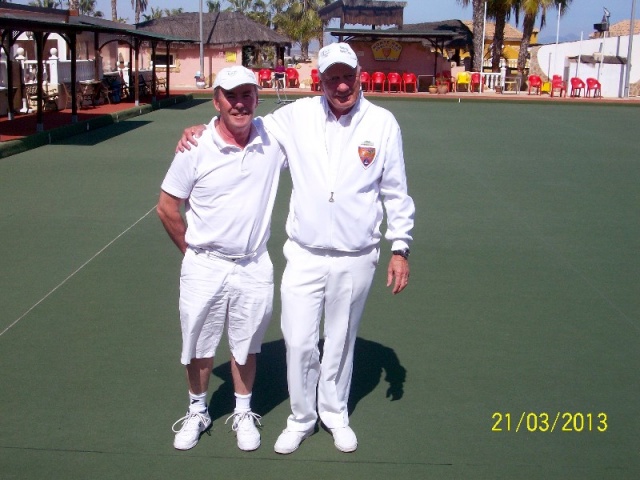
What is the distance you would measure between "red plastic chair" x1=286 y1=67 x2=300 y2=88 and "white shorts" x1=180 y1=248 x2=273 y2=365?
32307mm

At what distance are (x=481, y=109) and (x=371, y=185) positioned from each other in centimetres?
2382

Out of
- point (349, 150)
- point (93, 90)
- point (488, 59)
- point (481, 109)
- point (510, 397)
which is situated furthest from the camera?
point (488, 59)

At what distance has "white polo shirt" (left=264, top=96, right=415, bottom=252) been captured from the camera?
351 cm

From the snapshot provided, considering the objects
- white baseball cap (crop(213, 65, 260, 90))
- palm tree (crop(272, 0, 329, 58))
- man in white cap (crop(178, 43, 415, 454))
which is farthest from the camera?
palm tree (crop(272, 0, 329, 58))

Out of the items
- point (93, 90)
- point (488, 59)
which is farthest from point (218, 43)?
point (488, 59)

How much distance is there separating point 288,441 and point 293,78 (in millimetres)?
32836

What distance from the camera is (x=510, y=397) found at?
439 centimetres

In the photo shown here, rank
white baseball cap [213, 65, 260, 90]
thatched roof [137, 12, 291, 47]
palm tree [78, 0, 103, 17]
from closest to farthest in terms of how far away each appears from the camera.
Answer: white baseball cap [213, 65, 260, 90]
thatched roof [137, 12, 291, 47]
palm tree [78, 0, 103, 17]

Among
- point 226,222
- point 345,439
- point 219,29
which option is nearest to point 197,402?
point 345,439

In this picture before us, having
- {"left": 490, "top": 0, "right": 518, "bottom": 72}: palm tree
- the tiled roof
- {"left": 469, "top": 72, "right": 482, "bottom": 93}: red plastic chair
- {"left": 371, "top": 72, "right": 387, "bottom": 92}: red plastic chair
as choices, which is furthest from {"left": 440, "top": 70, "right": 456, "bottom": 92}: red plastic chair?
the tiled roof

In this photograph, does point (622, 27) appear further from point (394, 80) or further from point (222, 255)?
point (222, 255)

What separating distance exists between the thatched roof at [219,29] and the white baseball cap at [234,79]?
35869 millimetres

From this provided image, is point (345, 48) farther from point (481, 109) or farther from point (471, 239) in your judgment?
point (481, 109)

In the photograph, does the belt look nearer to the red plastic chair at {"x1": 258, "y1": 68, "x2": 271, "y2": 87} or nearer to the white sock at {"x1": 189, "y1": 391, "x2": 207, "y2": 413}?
the white sock at {"x1": 189, "y1": 391, "x2": 207, "y2": 413}
